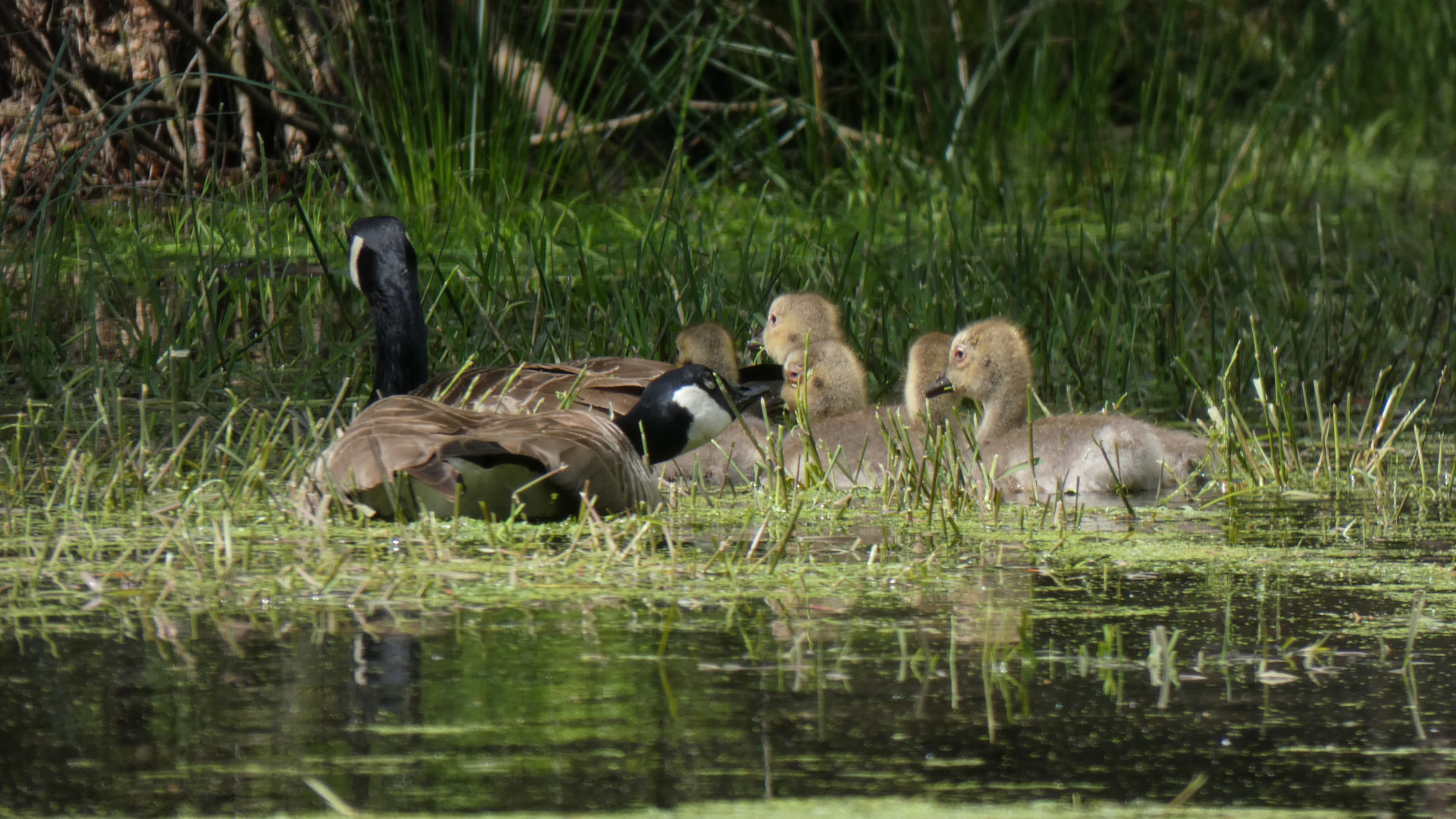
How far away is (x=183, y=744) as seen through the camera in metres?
2.60

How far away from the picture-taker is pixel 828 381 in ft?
20.0

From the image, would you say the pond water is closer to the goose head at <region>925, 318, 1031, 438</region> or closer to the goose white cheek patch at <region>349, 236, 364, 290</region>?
the goose head at <region>925, 318, 1031, 438</region>

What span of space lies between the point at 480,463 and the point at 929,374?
2.03 meters

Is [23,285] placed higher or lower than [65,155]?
lower

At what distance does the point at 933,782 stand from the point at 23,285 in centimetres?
543

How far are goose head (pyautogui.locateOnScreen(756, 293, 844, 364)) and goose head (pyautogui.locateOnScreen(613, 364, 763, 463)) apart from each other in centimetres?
110

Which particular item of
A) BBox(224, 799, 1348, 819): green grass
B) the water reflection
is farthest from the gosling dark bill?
BBox(224, 799, 1348, 819): green grass

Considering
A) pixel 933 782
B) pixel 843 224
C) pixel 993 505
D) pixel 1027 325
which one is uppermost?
pixel 843 224

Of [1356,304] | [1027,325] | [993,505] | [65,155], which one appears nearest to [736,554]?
[993,505]

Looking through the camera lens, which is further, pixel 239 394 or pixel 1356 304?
pixel 1356 304

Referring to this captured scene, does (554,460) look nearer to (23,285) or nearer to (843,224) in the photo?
(23,285)

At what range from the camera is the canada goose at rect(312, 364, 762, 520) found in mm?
4355

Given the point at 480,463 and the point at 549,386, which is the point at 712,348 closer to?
the point at 549,386

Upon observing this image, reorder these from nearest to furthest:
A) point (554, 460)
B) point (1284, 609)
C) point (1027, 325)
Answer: point (1284, 609) < point (554, 460) < point (1027, 325)
